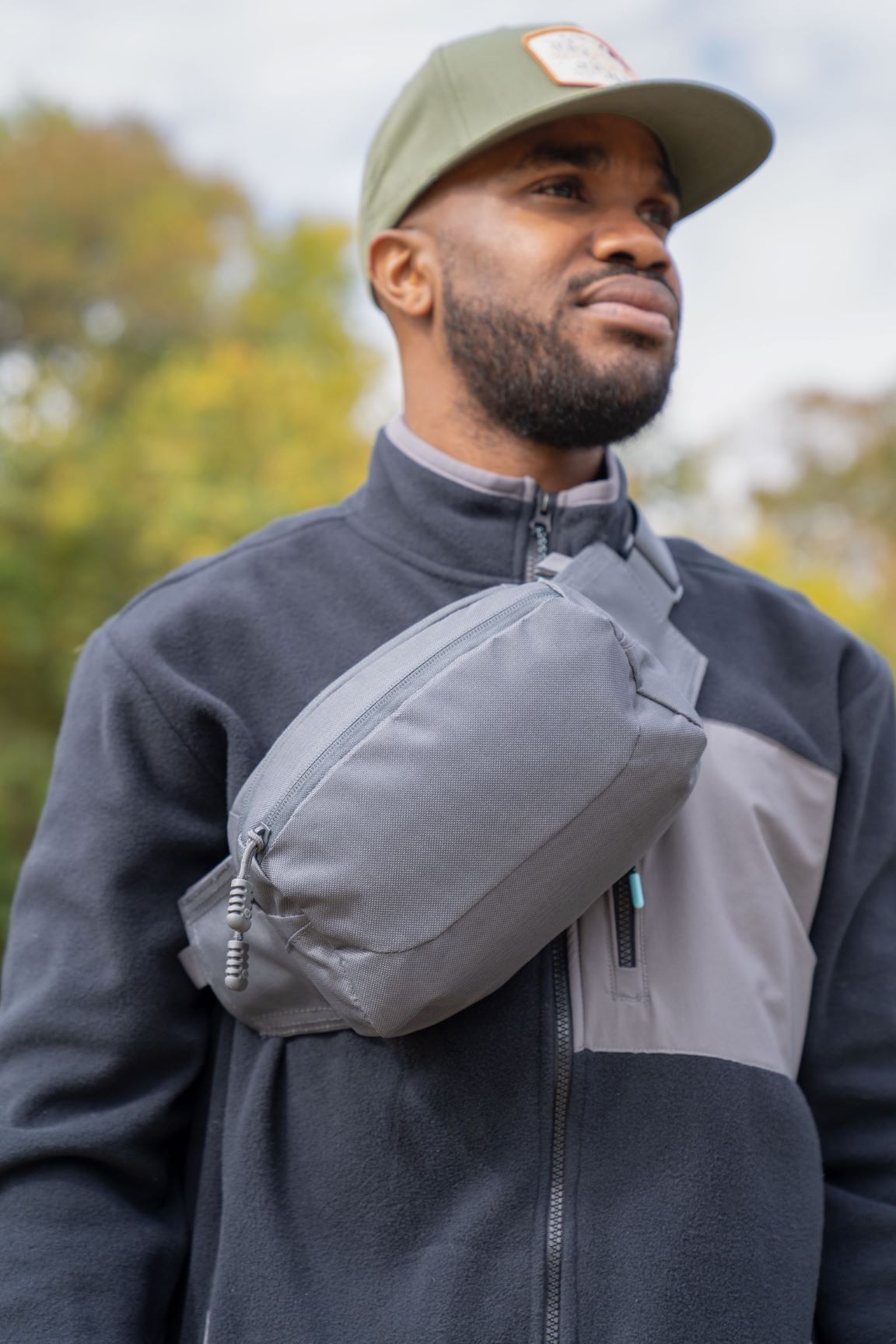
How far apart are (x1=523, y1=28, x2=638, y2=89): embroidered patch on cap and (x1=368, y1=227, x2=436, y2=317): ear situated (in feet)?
1.05

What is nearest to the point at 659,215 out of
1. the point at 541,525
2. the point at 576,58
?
the point at 576,58

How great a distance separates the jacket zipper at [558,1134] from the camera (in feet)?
4.89

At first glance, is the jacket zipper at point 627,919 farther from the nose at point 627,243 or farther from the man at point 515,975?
the nose at point 627,243

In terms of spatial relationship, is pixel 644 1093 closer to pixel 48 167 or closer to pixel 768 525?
pixel 48 167

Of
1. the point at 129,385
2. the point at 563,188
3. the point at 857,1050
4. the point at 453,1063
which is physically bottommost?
the point at 129,385

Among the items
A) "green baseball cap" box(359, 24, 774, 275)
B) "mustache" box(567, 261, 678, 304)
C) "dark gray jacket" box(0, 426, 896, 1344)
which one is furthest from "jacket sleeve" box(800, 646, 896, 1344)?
"green baseball cap" box(359, 24, 774, 275)

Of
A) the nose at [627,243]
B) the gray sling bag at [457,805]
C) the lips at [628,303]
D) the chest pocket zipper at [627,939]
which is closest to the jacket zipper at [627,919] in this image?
the chest pocket zipper at [627,939]

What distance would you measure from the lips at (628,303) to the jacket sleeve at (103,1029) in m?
0.86

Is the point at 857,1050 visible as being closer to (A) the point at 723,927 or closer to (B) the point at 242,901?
(A) the point at 723,927

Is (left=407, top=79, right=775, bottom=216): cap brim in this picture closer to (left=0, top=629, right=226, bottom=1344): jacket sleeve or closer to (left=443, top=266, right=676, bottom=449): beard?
(left=443, top=266, right=676, bottom=449): beard

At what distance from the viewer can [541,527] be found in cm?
192

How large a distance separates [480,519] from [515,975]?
675 millimetres

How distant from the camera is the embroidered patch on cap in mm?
1966

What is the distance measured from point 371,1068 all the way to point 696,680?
2.27ft
